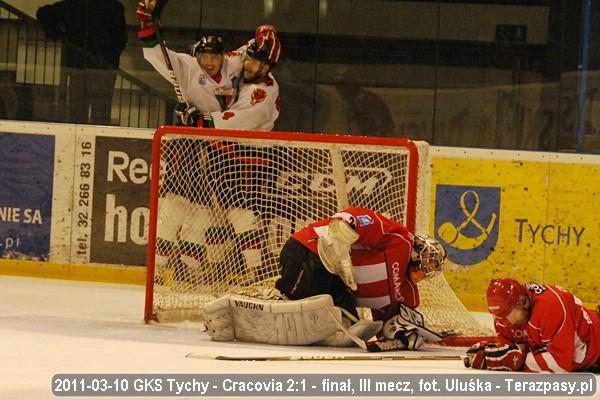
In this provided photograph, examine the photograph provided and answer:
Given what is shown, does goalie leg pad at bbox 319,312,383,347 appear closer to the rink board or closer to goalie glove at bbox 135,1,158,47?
goalie glove at bbox 135,1,158,47

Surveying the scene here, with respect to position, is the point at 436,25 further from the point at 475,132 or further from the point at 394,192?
the point at 394,192

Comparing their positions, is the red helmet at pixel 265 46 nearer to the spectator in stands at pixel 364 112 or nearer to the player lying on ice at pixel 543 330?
the spectator in stands at pixel 364 112

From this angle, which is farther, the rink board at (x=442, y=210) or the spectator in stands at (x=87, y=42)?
the spectator in stands at (x=87, y=42)

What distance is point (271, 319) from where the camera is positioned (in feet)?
17.2

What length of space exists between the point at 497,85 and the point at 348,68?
87 centimetres

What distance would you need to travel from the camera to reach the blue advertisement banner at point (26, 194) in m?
7.64

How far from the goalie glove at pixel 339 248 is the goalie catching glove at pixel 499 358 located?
612mm

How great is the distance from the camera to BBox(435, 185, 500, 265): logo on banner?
7.32 meters

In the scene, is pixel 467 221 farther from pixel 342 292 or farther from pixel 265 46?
pixel 342 292

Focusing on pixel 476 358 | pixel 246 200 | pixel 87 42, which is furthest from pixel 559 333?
pixel 87 42

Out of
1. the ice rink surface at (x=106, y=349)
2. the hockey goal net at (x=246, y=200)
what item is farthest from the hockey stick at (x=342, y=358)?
the hockey goal net at (x=246, y=200)

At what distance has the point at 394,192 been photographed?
6.07 meters
